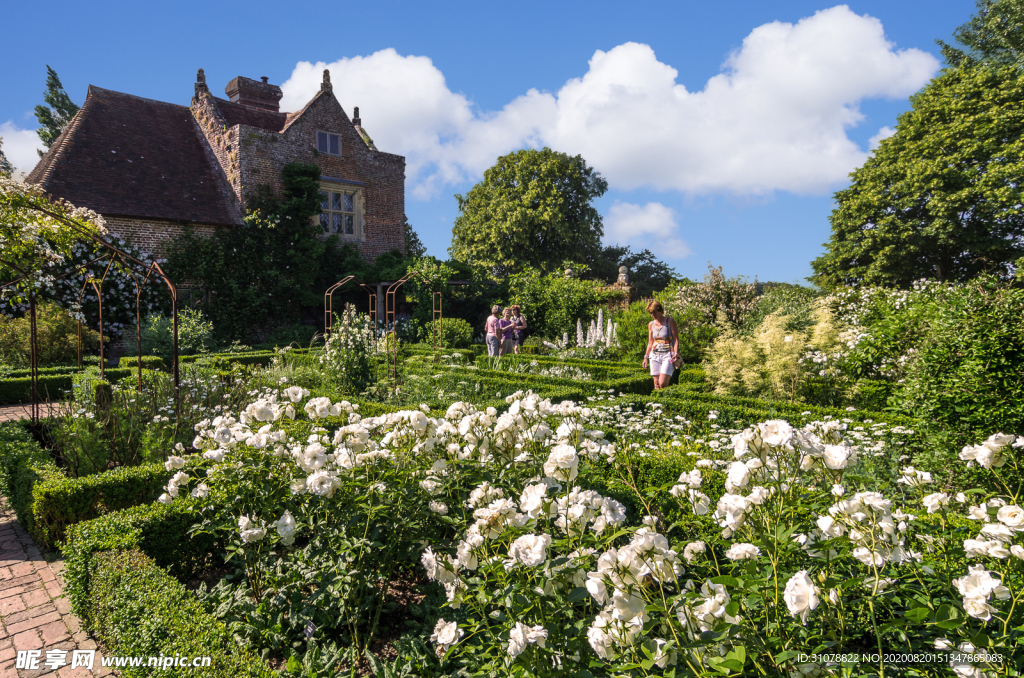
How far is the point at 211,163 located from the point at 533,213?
1508 cm

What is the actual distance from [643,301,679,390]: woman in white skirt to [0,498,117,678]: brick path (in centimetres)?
686

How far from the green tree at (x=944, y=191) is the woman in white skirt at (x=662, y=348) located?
1524 cm

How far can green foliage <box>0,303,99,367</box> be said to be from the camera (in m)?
11.7

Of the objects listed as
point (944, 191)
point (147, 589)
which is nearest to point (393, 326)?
point (147, 589)

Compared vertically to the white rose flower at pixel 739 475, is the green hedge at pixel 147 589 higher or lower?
lower

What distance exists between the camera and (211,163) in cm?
1717

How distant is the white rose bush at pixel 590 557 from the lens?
4.79 ft

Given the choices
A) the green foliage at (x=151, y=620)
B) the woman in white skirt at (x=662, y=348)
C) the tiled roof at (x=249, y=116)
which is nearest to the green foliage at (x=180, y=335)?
the tiled roof at (x=249, y=116)

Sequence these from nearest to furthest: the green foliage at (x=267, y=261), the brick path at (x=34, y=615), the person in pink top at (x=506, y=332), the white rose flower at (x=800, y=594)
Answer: the white rose flower at (x=800, y=594), the brick path at (x=34, y=615), the person in pink top at (x=506, y=332), the green foliage at (x=267, y=261)

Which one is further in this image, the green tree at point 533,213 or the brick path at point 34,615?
the green tree at point 533,213

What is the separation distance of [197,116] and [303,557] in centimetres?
1992

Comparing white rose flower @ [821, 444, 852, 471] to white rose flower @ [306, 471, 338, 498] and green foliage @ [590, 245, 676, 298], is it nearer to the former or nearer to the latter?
white rose flower @ [306, 471, 338, 498]

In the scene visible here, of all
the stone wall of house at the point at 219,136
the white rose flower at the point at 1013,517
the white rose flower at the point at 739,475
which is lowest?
the white rose flower at the point at 1013,517

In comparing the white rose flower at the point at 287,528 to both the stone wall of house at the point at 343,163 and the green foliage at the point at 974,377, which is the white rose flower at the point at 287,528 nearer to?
the green foliage at the point at 974,377
